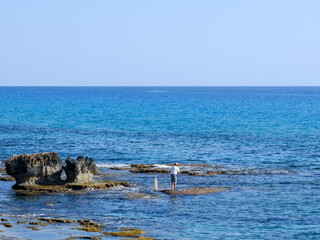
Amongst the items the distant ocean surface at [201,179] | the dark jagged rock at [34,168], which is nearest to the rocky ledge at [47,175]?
the dark jagged rock at [34,168]

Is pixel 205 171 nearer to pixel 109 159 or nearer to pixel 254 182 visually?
pixel 254 182

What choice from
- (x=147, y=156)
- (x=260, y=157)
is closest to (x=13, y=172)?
(x=147, y=156)

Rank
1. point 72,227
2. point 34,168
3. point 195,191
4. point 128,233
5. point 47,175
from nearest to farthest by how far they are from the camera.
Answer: point 128,233 → point 72,227 → point 195,191 → point 34,168 → point 47,175

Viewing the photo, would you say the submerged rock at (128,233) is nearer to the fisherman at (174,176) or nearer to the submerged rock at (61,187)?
the submerged rock at (61,187)

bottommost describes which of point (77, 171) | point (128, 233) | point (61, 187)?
point (128, 233)

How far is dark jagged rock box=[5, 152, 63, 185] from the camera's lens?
38219mm

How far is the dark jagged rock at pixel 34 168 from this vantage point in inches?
1505

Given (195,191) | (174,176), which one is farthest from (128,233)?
(174,176)

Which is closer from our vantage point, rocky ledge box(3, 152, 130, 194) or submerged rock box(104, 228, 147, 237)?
submerged rock box(104, 228, 147, 237)

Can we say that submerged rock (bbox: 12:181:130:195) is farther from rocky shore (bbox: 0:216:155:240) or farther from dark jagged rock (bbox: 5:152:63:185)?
rocky shore (bbox: 0:216:155:240)

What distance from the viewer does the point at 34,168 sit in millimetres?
38438

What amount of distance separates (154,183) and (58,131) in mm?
41912

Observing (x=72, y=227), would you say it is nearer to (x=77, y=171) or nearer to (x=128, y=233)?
(x=128, y=233)

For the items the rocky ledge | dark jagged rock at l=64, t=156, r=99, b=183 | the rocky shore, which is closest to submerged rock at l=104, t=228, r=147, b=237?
the rocky shore
